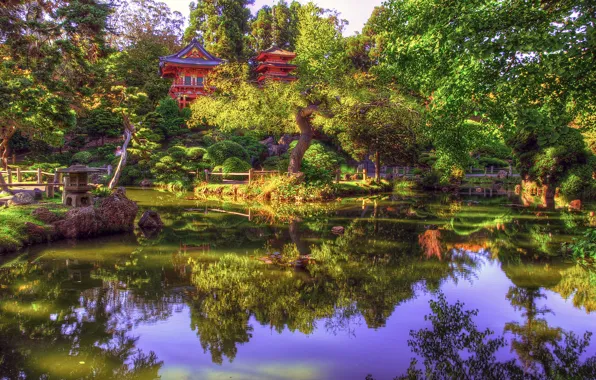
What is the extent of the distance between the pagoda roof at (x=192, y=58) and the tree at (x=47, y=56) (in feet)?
77.1

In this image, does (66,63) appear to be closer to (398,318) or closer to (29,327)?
(29,327)

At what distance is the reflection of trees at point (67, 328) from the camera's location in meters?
4.85

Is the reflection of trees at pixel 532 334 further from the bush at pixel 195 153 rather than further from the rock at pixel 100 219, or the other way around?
the bush at pixel 195 153

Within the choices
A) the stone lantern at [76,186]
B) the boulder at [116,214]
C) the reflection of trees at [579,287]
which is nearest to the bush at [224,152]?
the stone lantern at [76,186]

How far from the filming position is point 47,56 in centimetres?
1250

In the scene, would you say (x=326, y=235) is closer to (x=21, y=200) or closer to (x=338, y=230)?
(x=338, y=230)

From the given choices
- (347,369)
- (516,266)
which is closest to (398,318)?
(347,369)

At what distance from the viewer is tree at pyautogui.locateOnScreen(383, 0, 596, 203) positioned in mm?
5863

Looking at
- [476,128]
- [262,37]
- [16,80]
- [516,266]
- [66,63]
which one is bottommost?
[516,266]

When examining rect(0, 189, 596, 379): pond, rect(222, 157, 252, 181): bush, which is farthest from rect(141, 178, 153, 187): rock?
rect(0, 189, 596, 379): pond

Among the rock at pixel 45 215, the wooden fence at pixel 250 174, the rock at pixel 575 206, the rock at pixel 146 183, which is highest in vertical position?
the wooden fence at pixel 250 174

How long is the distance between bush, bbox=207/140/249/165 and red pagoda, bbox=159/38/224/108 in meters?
11.6

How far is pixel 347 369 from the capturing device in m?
4.89

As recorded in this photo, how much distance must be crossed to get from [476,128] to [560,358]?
8033mm
